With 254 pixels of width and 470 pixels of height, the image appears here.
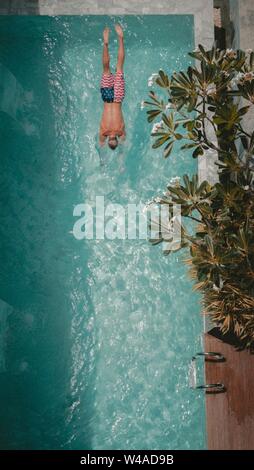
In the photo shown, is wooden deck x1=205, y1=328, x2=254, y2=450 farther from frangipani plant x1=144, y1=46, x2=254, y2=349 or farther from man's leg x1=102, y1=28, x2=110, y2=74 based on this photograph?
man's leg x1=102, y1=28, x2=110, y2=74

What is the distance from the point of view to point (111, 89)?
816cm

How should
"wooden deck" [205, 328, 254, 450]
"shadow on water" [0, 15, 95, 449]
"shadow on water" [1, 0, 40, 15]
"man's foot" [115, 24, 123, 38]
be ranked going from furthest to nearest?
"shadow on water" [1, 0, 40, 15] < "man's foot" [115, 24, 123, 38] < "shadow on water" [0, 15, 95, 449] < "wooden deck" [205, 328, 254, 450]

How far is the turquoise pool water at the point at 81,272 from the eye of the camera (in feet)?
24.5

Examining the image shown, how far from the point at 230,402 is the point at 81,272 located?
2.91 m

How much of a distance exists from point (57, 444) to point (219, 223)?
328 centimetres

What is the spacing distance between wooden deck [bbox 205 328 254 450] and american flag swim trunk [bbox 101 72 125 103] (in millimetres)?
3552

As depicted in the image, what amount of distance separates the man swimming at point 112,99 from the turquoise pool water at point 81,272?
173 mm

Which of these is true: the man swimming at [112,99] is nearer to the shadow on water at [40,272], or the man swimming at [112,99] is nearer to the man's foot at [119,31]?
the man's foot at [119,31]

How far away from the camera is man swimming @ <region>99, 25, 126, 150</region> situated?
26.5ft

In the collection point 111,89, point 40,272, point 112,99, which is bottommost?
point 40,272

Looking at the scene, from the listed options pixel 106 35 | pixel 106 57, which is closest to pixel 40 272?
pixel 106 57

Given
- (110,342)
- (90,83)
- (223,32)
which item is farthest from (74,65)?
(110,342)

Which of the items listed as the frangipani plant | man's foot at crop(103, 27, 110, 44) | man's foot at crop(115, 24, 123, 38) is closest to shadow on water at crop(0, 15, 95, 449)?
man's foot at crop(103, 27, 110, 44)

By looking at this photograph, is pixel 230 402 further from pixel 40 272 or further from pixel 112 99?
pixel 112 99
